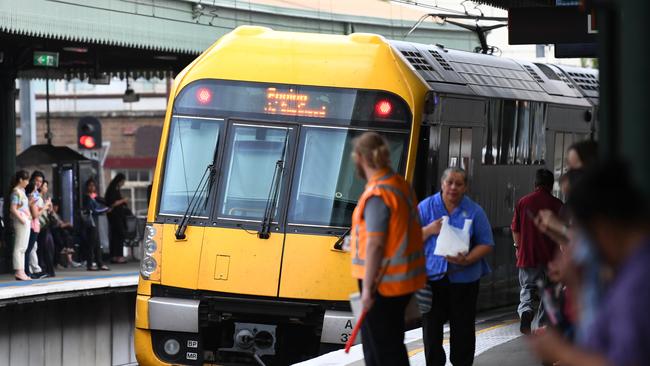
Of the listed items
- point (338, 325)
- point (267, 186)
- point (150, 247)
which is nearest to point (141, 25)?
point (150, 247)

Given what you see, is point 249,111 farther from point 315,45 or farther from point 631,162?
point 631,162

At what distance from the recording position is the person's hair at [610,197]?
3611mm

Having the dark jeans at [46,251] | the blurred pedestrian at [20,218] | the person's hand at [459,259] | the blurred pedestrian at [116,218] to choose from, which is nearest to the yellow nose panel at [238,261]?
the person's hand at [459,259]

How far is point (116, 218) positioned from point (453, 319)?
15.3 meters

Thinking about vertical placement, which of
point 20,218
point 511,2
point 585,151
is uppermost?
point 511,2

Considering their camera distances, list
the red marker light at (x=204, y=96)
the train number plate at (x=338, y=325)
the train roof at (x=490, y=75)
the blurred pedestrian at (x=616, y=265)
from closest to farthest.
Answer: the blurred pedestrian at (x=616, y=265) < the train number plate at (x=338, y=325) < the red marker light at (x=204, y=96) < the train roof at (x=490, y=75)

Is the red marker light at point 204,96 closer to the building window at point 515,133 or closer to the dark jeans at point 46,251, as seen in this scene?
the building window at point 515,133

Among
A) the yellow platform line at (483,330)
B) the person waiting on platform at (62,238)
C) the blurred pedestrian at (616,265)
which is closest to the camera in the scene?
the blurred pedestrian at (616,265)

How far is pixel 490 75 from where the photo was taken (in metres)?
15.6

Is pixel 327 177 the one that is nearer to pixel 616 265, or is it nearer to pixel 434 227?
pixel 434 227

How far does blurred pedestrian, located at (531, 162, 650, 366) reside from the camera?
3428 mm

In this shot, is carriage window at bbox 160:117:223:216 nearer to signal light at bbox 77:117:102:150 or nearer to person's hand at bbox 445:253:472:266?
person's hand at bbox 445:253:472:266

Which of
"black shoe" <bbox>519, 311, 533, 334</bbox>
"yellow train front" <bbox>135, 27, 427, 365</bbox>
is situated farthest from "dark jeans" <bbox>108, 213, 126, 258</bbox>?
"black shoe" <bbox>519, 311, 533, 334</bbox>

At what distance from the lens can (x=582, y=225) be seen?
3.75 metres
